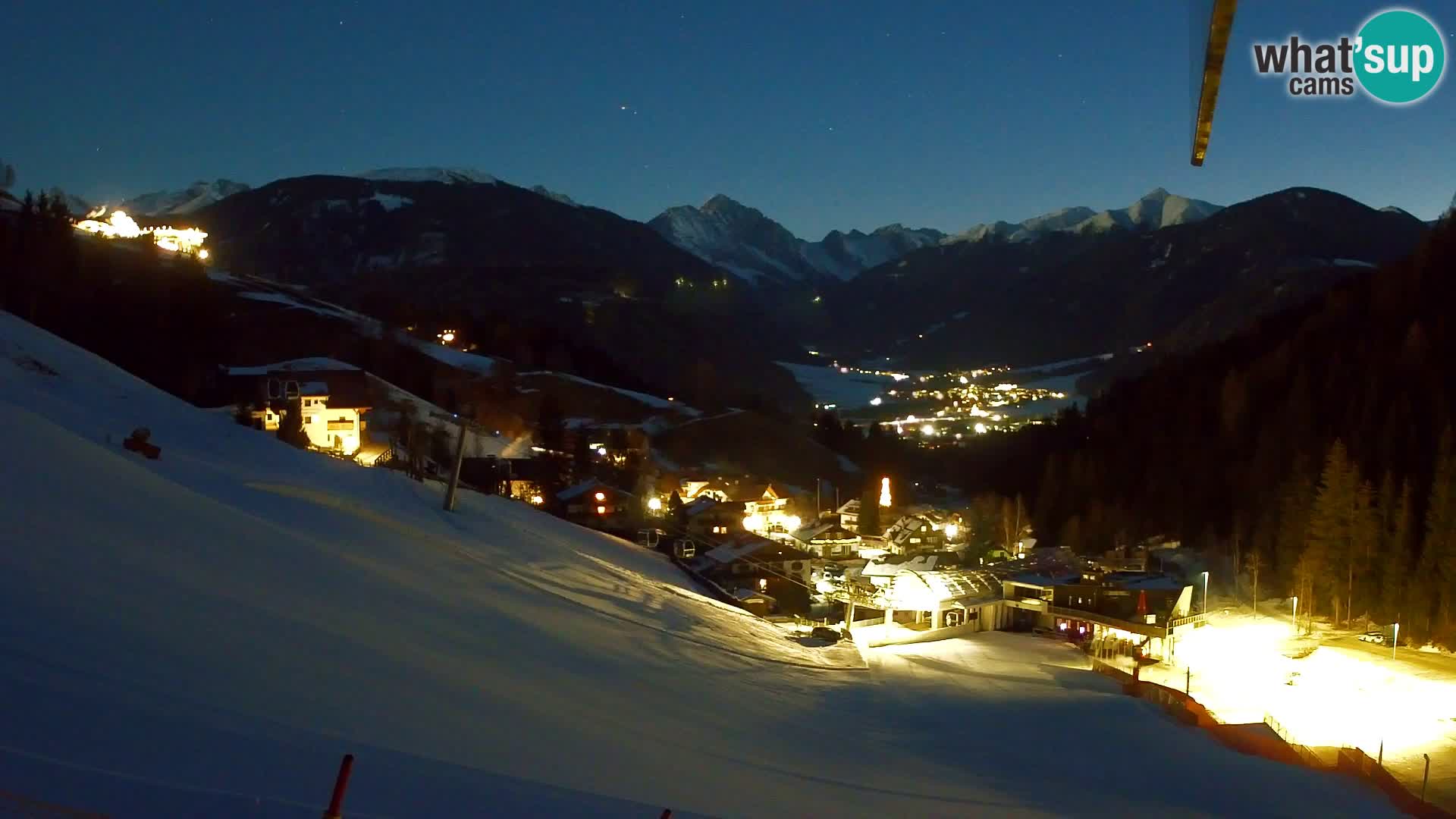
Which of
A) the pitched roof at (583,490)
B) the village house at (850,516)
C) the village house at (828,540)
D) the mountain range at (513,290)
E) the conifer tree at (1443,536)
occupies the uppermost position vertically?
the mountain range at (513,290)

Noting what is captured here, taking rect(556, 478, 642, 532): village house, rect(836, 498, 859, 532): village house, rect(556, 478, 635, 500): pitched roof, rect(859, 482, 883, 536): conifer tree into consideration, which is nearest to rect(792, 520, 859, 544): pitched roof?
rect(836, 498, 859, 532): village house

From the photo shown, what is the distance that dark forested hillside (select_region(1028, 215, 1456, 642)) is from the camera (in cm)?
2566

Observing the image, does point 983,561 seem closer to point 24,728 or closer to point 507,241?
point 24,728

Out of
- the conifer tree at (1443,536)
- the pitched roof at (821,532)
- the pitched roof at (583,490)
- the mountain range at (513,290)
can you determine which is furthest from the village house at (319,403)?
the conifer tree at (1443,536)

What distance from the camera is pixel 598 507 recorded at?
112 feet

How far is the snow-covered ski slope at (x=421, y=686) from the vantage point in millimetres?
4520

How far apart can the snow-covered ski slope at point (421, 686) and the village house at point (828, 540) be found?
64.6ft

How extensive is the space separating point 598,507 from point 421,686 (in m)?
27.5

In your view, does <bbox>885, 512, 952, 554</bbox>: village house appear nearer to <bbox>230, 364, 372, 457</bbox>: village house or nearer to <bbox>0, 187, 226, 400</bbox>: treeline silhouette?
<bbox>230, 364, 372, 457</bbox>: village house

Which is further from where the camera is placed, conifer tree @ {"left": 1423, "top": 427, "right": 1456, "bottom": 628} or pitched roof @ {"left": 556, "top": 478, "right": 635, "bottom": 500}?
pitched roof @ {"left": 556, "top": 478, "right": 635, "bottom": 500}

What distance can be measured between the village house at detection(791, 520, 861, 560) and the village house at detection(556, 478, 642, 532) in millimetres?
6704

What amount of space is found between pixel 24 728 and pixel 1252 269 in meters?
202

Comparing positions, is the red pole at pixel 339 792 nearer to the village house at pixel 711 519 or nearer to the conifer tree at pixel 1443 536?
the conifer tree at pixel 1443 536

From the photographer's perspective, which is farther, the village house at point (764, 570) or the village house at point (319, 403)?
the village house at point (319, 403)
